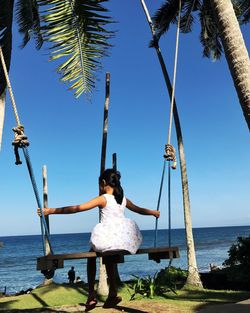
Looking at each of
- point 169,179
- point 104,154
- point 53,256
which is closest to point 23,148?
point 53,256

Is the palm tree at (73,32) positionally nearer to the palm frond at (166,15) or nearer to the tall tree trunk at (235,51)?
the tall tree trunk at (235,51)

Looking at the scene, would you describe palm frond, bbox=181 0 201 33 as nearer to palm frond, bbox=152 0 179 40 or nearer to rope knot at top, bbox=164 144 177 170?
palm frond, bbox=152 0 179 40

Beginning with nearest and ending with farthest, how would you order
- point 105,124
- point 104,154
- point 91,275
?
point 91,275 < point 104,154 < point 105,124

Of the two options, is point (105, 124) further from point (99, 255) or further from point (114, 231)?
point (99, 255)

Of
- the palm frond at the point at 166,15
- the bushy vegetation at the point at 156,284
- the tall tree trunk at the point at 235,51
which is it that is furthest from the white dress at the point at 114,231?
the palm frond at the point at 166,15

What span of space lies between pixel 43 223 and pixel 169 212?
3200 mm

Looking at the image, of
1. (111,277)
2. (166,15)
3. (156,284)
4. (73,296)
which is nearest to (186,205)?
(156,284)

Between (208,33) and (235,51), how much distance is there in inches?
509

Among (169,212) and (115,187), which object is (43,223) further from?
(169,212)

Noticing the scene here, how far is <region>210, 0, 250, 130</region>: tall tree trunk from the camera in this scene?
21.7 ft

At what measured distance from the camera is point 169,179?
24.6ft

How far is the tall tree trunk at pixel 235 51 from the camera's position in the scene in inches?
260

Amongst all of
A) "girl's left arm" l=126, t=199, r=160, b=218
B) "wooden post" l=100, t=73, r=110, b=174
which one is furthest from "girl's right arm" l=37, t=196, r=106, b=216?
"wooden post" l=100, t=73, r=110, b=174

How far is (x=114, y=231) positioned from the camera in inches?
213
